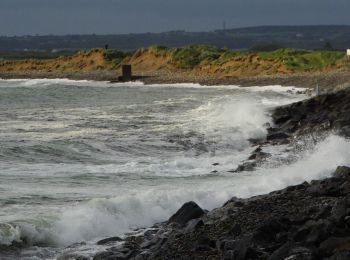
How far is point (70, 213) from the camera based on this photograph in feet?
40.5

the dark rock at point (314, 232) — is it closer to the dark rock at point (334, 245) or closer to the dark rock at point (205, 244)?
the dark rock at point (334, 245)

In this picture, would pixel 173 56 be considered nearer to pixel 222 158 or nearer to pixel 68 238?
pixel 222 158

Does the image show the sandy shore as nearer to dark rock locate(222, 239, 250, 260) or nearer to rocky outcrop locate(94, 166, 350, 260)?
rocky outcrop locate(94, 166, 350, 260)

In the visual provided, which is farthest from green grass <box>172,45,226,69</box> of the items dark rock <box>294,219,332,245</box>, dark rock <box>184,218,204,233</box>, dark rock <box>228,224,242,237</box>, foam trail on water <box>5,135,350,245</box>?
dark rock <box>294,219,332,245</box>

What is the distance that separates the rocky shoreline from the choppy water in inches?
30.4

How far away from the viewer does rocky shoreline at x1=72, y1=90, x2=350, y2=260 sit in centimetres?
905

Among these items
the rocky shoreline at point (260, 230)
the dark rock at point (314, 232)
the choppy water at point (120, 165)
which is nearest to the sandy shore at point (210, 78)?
the choppy water at point (120, 165)

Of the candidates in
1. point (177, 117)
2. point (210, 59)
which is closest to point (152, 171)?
point (177, 117)

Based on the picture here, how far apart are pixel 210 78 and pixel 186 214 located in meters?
41.4

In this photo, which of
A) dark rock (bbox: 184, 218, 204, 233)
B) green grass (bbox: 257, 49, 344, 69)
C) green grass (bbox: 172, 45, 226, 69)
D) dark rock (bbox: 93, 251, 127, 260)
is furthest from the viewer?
green grass (bbox: 172, 45, 226, 69)

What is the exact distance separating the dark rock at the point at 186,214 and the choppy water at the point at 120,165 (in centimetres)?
65

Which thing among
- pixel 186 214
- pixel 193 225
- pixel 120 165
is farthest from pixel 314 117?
pixel 193 225

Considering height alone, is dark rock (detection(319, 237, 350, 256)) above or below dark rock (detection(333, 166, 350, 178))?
above

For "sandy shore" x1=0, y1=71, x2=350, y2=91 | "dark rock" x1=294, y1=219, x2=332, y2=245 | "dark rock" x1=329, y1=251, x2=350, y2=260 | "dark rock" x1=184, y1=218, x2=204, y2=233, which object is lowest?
"sandy shore" x1=0, y1=71, x2=350, y2=91
